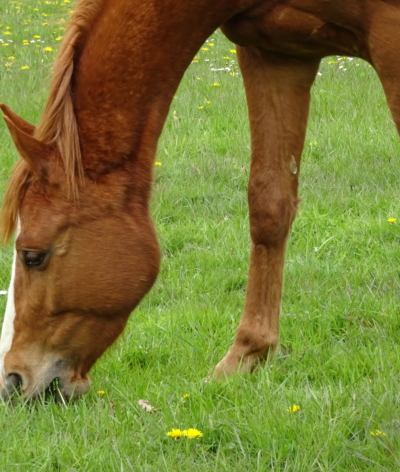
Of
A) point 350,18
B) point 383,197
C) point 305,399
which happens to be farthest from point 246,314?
point 383,197

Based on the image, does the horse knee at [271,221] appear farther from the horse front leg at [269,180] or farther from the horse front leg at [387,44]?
the horse front leg at [387,44]

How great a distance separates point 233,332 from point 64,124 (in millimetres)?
1427

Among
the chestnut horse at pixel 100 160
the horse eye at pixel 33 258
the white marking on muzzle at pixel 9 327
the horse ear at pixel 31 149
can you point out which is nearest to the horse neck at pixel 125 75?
the chestnut horse at pixel 100 160

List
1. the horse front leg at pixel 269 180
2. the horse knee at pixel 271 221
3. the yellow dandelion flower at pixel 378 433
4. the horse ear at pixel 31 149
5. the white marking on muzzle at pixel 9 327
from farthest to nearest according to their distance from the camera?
the horse knee at pixel 271 221 < the horse front leg at pixel 269 180 < the white marking on muzzle at pixel 9 327 < the horse ear at pixel 31 149 < the yellow dandelion flower at pixel 378 433

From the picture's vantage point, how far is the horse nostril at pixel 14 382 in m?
2.80

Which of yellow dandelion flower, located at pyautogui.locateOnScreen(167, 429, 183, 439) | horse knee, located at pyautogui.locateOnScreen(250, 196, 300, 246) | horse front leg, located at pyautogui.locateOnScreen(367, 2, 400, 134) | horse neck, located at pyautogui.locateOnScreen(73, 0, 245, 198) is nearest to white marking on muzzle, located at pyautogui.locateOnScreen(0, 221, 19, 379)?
horse neck, located at pyautogui.locateOnScreen(73, 0, 245, 198)

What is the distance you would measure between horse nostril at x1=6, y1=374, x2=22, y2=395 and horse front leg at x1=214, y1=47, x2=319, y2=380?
79 centimetres

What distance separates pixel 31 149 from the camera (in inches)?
103

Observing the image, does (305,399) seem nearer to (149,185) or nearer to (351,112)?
(149,185)

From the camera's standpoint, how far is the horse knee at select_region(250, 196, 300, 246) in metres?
3.48

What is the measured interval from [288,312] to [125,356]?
86 cm

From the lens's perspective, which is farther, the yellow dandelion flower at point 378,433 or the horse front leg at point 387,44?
the horse front leg at point 387,44

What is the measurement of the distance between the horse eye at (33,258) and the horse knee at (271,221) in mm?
1117

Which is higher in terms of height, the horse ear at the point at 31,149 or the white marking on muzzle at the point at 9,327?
the horse ear at the point at 31,149
